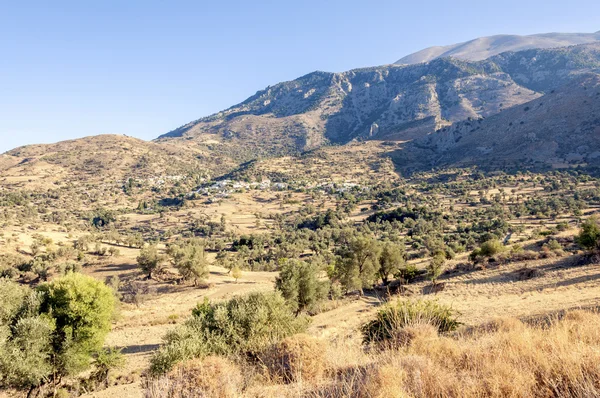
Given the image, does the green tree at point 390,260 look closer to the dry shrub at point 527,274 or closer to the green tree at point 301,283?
the dry shrub at point 527,274

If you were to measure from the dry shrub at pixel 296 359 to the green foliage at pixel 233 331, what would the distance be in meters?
1.58

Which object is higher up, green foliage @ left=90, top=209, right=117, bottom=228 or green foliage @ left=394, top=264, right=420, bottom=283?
green foliage @ left=90, top=209, right=117, bottom=228

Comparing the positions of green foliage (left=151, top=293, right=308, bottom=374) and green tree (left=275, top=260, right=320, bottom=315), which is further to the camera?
green tree (left=275, top=260, right=320, bottom=315)

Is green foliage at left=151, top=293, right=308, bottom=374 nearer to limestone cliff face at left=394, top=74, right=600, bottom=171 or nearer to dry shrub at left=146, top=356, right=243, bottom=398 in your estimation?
dry shrub at left=146, top=356, right=243, bottom=398

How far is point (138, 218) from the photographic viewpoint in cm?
9094

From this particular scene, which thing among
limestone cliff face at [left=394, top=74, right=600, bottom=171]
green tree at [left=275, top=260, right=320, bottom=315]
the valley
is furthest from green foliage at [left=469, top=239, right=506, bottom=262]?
limestone cliff face at [left=394, top=74, right=600, bottom=171]

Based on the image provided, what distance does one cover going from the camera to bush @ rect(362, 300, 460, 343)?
27.6 ft

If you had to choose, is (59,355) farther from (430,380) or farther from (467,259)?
(467,259)

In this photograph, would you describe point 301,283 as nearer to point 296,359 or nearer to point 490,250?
point 296,359

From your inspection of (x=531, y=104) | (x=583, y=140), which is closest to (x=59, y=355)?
(x=583, y=140)

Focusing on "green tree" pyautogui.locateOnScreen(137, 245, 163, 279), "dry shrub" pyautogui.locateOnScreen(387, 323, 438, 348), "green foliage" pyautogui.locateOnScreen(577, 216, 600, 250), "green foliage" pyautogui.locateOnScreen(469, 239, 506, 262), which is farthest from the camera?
"green tree" pyautogui.locateOnScreen(137, 245, 163, 279)

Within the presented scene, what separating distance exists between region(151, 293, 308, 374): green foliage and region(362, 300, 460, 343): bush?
342cm

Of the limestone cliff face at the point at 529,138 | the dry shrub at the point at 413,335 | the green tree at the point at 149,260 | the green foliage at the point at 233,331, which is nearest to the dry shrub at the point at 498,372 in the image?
the dry shrub at the point at 413,335

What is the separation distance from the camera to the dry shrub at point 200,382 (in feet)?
17.4
